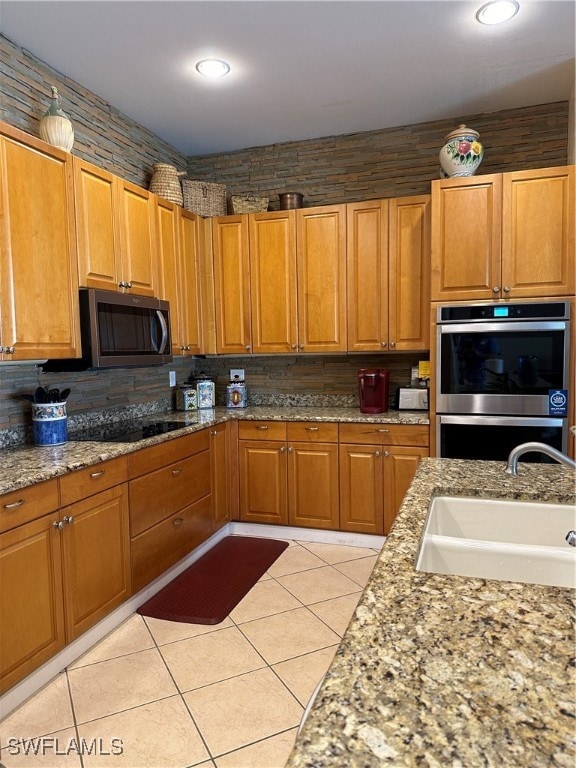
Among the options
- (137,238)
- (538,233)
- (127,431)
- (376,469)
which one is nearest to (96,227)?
(137,238)

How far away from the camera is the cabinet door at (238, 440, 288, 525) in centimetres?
352

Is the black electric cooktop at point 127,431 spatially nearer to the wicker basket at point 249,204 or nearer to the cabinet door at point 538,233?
the wicker basket at point 249,204

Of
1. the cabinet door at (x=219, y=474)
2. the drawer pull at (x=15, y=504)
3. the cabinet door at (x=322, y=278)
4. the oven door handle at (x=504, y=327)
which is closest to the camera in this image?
the drawer pull at (x=15, y=504)

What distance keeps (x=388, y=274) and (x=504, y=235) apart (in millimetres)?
752

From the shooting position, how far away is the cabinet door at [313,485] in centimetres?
340

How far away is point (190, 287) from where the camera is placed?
3.63m

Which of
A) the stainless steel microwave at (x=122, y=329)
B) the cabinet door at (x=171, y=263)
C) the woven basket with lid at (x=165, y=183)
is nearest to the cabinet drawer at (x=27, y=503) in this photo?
the stainless steel microwave at (x=122, y=329)

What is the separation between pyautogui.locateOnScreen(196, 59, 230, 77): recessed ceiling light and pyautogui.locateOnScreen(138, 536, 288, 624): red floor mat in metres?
2.85

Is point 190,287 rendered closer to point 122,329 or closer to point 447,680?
Result: point 122,329

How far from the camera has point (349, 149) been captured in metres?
3.73

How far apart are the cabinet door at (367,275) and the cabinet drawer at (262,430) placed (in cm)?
75

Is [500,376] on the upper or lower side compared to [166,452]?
upper

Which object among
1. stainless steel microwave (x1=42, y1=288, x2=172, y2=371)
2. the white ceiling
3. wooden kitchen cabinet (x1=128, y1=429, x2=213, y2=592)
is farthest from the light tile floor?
the white ceiling

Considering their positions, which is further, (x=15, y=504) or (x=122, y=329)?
(x=122, y=329)
